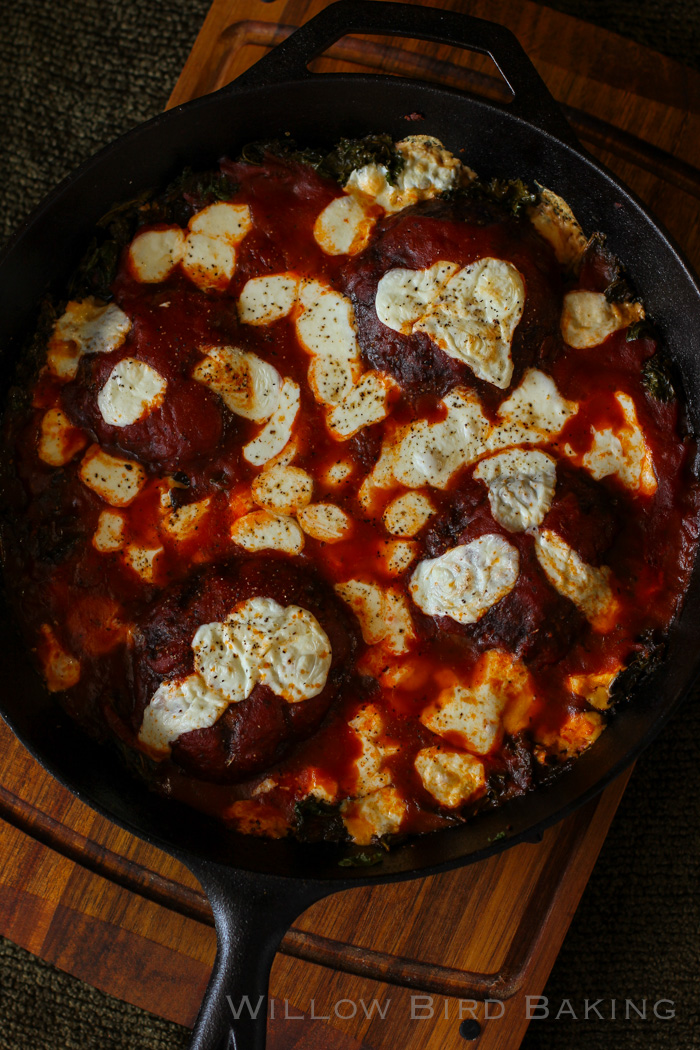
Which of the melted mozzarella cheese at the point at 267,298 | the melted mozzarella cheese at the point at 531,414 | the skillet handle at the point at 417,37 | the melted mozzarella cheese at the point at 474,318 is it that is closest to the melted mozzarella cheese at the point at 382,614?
the melted mozzarella cheese at the point at 531,414

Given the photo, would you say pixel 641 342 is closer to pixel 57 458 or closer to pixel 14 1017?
pixel 57 458

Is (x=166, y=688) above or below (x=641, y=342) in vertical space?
below

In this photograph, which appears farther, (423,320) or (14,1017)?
(14,1017)

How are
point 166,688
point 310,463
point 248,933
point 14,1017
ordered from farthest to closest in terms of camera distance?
point 14,1017 → point 310,463 → point 166,688 → point 248,933

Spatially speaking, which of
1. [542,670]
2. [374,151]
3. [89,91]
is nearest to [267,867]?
[542,670]

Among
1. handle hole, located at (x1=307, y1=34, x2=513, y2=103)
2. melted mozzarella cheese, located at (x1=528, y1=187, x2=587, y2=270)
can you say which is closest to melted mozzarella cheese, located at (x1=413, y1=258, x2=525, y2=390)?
melted mozzarella cheese, located at (x1=528, y1=187, x2=587, y2=270)

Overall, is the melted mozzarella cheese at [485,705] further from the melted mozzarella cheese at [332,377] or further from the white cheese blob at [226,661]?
the melted mozzarella cheese at [332,377]

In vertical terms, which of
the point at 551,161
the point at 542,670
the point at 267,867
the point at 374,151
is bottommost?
the point at 267,867
